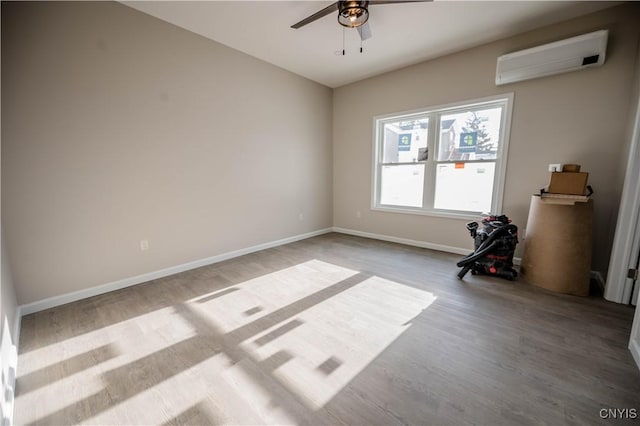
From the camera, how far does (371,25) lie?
285 cm

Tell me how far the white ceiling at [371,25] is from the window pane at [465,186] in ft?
5.37

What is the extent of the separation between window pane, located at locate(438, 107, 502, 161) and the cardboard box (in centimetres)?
94

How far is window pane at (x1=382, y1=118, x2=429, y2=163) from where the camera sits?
4.07 meters

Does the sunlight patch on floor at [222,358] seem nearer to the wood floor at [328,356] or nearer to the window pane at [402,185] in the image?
the wood floor at [328,356]

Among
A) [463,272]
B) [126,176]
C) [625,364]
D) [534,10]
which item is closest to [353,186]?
[463,272]

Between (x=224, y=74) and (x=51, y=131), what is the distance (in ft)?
6.37

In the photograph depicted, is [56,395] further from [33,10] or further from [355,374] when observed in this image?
[33,10]

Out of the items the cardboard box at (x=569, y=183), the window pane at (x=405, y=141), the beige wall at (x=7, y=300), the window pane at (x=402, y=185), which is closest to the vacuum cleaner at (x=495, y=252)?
the cardboard box at (x=569, y=183)

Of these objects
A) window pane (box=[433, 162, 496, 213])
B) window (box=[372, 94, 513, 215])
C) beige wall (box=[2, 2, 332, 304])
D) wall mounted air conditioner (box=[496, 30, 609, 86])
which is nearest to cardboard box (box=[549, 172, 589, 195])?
window (box=[372, 94, 513, 215])

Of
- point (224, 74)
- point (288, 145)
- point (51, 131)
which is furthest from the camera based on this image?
point (288, 145)

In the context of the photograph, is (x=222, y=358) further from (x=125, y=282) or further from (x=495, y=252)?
(x=495, y=252)

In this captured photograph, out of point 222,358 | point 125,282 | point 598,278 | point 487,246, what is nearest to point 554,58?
point 487,246

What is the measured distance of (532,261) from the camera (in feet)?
Result: 9.05

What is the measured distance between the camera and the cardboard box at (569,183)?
8.01ft
